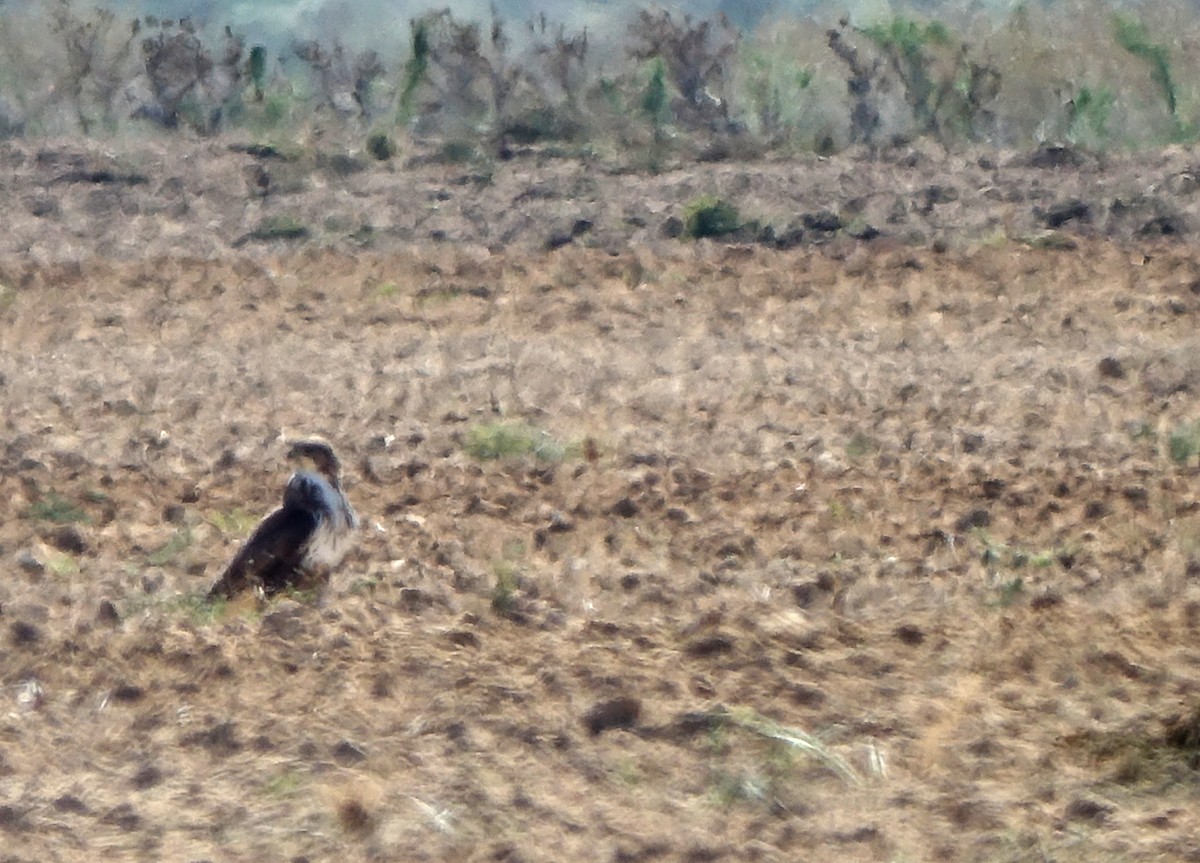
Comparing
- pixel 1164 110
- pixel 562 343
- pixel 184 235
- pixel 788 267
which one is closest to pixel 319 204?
pixel 184 235

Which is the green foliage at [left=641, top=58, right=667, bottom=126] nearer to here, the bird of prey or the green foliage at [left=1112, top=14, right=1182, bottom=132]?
the green foliage at [left=1112, top=14, right=1182, bottom=132]

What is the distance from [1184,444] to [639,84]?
46.4 ft

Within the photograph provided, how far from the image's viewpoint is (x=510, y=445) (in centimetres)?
842

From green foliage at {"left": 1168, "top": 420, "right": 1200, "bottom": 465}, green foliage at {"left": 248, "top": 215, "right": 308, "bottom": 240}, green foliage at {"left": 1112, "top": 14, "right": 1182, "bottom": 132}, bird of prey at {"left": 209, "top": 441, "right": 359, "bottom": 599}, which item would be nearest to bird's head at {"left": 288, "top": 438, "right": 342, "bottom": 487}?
bird of prey at {"left": 209, "top": 441, "right": 359, "bottom": 599}

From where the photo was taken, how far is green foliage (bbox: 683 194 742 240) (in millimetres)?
14859

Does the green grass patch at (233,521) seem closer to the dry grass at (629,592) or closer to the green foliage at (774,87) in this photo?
the dry grass at (629,592)

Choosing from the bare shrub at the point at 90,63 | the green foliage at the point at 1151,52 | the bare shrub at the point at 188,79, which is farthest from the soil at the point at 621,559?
the bare shrub at the point at 90,63

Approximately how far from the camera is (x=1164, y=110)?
74.2 ft

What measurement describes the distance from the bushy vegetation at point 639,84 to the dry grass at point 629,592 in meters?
9.45

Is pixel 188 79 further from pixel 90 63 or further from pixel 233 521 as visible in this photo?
pixel 233 521

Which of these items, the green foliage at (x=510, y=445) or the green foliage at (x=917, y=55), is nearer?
the green foliage at (x=510, y=445)

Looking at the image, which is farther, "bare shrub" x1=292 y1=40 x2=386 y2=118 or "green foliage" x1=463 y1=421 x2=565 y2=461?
"bare shrub" x1=292 y1=40 x2=386 y2=118

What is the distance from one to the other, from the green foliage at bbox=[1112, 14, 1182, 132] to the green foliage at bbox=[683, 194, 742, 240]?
752 cm

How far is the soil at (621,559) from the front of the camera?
469cm
